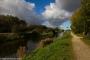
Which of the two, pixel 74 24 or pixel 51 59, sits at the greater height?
pixel 74 24

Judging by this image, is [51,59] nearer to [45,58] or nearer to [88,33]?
[45,58]

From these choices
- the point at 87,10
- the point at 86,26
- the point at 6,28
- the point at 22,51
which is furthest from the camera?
the point at 6,28

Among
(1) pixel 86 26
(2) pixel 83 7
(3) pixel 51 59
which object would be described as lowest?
(3) pixel 51 59

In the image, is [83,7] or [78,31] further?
[78,31]

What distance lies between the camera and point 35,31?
4894 inches

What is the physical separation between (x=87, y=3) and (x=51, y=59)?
26.6 metres

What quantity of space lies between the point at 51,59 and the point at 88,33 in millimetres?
30695

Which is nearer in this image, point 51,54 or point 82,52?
point 51,54

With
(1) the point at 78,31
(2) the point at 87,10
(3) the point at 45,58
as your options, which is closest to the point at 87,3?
(2) the point at 87,10

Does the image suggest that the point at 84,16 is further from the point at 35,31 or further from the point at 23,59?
the point at 35,31

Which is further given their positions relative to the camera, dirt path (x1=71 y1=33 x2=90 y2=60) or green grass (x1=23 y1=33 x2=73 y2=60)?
dirt path (x1=71 y1=33 x2=90 y2=60)

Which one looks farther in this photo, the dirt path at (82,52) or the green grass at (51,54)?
the dirt path at (82,52)

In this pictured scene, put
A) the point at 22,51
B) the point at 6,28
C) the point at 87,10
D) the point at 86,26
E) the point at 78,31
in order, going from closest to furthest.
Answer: the point at 22,51 → the point at 87,10 → the point at 86,26 → the point at 78,31 → the point at 6,28

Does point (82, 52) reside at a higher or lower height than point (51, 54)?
lower
